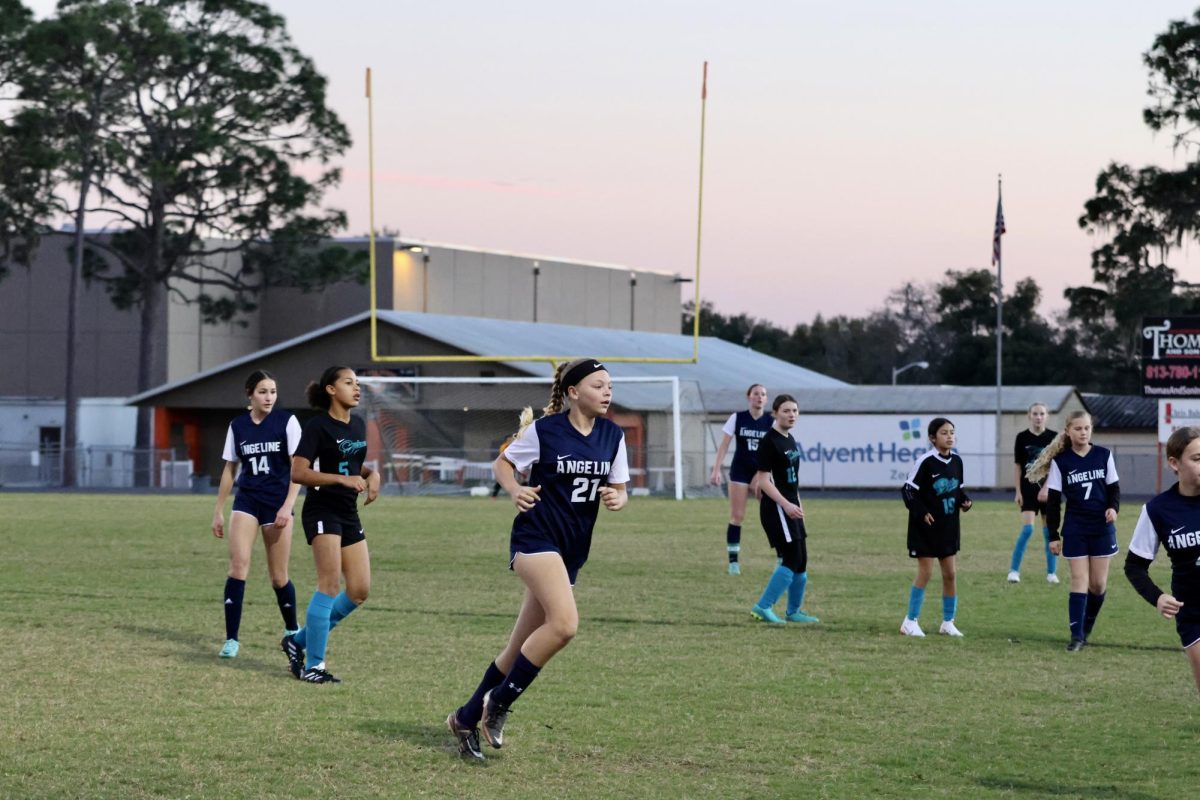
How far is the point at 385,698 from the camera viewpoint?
9.64 m

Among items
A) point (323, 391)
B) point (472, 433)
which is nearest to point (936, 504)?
point (323, 391)

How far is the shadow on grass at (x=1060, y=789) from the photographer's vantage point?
23.8 ft

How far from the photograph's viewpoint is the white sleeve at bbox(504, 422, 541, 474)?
7844mm

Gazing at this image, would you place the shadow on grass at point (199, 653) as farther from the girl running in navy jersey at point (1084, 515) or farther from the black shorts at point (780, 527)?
the girl running in navy jersey at point (1084, 515)

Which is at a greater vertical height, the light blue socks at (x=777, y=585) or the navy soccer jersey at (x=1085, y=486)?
the navy soccer jersey at (x=1085, y=486)

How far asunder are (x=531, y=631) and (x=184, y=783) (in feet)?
5.86

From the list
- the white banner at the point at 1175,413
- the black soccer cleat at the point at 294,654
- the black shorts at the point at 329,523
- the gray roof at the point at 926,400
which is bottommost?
the black soccer cleat at the point at 294,654

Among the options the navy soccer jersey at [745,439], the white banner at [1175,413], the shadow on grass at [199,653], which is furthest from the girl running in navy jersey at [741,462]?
the white banner at [1175,413]

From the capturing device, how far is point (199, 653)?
11.6m

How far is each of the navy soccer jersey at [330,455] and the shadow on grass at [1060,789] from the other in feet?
14.4

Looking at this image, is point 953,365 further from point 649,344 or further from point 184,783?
point 184,783

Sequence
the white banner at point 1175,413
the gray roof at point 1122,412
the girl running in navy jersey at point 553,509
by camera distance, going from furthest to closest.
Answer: the gray roof at point 1122,412
the white banner at point 1175,413
the girl running in navy jersey at point 553,509

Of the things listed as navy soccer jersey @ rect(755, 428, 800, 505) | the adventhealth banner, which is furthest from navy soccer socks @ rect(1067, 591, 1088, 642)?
the adventhealth banner

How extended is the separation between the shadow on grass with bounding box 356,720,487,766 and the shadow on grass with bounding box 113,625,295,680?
1886 millimetres
